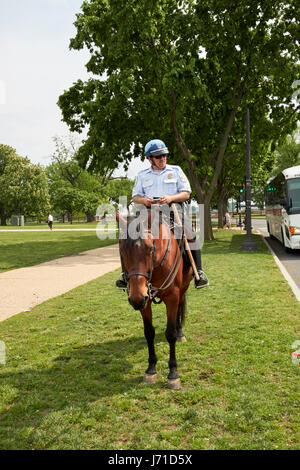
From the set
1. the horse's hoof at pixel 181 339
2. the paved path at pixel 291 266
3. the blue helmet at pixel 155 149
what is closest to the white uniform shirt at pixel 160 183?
the blue helmet at pixel 155 149

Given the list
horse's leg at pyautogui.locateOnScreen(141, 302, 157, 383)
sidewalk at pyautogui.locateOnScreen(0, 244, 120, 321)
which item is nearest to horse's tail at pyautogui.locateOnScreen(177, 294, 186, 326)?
horse's leg at pyautogui.locateOnScreen(141, 302, 157, 383)

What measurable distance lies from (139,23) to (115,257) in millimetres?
11188

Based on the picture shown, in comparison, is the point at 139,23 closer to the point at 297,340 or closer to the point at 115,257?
the point at 115,257

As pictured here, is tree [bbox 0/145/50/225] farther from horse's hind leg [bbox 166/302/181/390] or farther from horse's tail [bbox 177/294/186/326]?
horse's hind leg [bbox 166/302/181/390]

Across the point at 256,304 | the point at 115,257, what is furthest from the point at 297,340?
the point at 115,257

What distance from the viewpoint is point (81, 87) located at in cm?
2375

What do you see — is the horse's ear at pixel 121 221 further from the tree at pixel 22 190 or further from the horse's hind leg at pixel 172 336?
the tree at pixel 22 190

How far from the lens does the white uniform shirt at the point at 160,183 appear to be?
15.9ft

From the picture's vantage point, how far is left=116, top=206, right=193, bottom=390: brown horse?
3861mm

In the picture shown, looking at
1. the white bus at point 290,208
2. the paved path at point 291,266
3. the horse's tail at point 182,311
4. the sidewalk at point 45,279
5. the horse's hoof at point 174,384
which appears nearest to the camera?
the horse's hoof at point 174,384

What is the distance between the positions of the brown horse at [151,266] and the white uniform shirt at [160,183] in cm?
60

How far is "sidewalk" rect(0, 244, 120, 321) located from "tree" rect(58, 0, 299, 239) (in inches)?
330

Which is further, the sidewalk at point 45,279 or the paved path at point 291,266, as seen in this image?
the paved path at point 291,266
